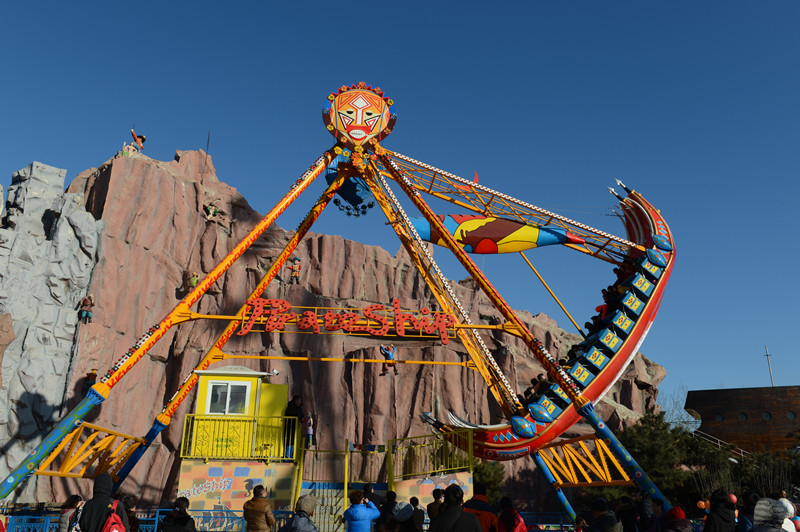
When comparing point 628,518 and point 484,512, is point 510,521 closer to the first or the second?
point 484,512

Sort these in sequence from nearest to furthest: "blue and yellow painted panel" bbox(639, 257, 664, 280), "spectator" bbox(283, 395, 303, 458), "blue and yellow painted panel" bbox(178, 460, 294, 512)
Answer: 1. "blue and yellow painted panel" bbox(178, 460, 294, 512)
2. "spectator" bbox(283, 395, 303, 458)
3. "blue and yellow painted panel" bbox(639, 257, 664, 280)

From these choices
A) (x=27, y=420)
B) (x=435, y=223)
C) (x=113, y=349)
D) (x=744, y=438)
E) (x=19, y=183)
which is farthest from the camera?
(x=744, y=438)

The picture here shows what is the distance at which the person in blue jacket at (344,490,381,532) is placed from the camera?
25.9ft

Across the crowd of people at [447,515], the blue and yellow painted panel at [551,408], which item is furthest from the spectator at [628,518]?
the blue and yellow painted panel at [551,408]

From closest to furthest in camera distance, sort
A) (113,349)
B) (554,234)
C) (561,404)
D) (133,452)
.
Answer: (133,452) < (561,404) < (554,234) < (113,349)

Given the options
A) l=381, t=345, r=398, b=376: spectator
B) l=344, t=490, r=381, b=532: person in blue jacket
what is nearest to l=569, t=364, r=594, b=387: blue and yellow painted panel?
l=381, t=345, r=398, b=376: spectator

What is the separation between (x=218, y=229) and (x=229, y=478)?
2177cm

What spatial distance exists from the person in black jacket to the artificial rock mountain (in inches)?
834

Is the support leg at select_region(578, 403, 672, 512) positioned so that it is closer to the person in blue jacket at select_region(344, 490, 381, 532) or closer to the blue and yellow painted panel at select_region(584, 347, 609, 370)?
the blue and yellow painted panel at select_region(584, 347, 609, 370)

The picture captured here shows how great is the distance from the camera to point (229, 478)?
15617mm

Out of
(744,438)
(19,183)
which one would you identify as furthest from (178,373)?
(744,438)

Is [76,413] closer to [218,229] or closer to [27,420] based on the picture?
[27,420]

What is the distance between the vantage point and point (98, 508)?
22.4 feet

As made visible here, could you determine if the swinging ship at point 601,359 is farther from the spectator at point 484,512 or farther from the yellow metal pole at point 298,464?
the spectator at point 484,512
